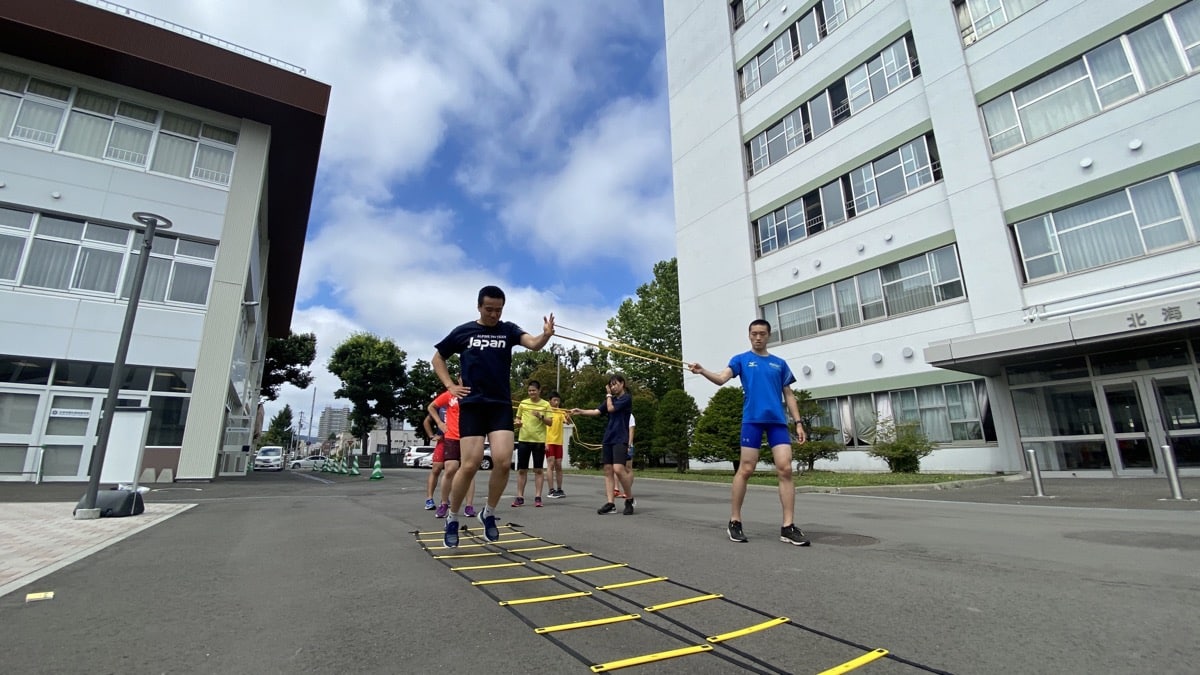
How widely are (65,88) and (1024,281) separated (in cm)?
2728

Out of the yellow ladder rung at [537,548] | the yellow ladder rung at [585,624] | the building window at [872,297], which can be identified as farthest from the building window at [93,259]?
the building window at [872,297]

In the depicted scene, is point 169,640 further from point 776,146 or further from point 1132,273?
point 776,146

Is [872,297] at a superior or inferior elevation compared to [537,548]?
superior

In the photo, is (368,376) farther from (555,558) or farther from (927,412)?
(555,558)

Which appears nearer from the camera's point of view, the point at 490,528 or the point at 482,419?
the point at 482,419

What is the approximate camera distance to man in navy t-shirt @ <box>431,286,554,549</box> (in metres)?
4.29

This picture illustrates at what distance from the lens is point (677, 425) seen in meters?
21.4

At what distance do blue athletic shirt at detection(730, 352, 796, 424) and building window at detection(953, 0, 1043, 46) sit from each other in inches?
684

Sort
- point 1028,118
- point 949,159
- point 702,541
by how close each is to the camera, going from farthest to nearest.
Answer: point 949,159 → point 1028,118 → point 702,541

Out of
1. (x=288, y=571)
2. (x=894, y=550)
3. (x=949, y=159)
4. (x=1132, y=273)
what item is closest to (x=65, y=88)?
(x=288, y=571)

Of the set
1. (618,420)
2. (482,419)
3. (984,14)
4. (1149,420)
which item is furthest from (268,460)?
(984,14)

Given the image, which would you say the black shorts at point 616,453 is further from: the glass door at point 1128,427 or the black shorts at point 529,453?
the glass door at point 1128,427

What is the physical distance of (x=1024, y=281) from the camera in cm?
1424

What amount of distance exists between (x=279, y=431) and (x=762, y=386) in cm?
12105
